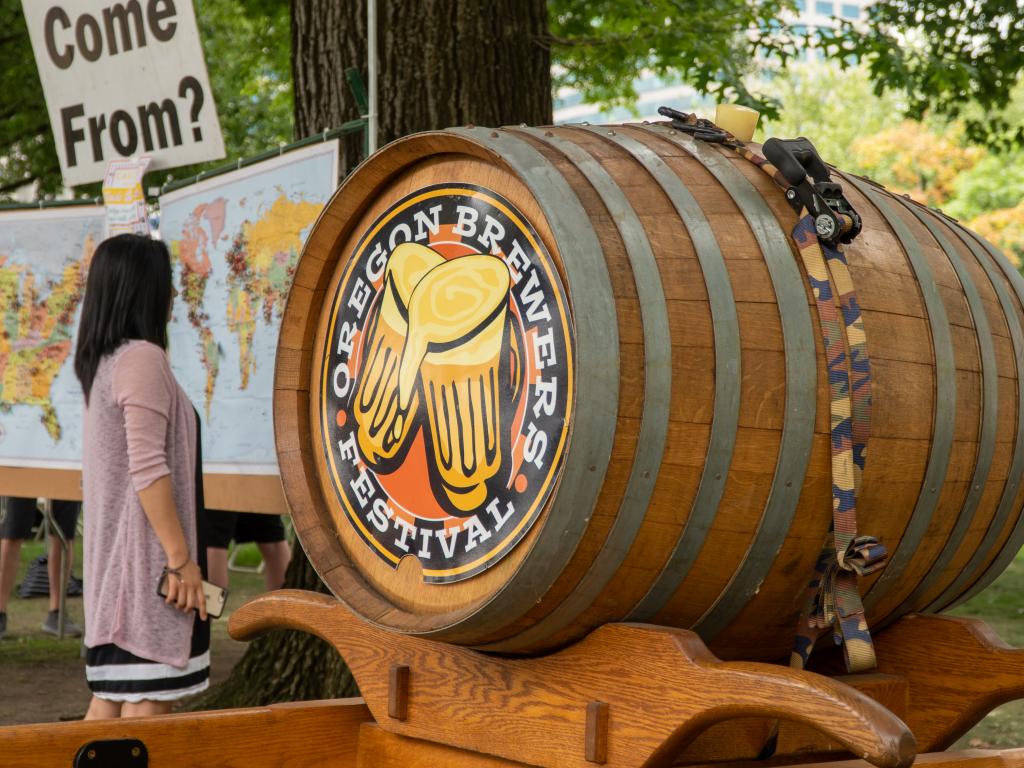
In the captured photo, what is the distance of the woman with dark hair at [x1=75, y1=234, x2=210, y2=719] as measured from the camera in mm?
3398

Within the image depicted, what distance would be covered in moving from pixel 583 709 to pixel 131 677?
1796mm

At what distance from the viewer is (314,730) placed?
8.10 feet

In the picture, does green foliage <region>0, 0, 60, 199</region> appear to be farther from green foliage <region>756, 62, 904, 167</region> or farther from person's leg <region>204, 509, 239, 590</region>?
green foliage <region>756, 62, 904, 167</region>

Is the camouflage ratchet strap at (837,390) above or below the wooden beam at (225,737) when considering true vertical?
above

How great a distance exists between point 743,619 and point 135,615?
6.21ft

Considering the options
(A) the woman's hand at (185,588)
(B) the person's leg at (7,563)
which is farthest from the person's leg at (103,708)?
(B) the person's leg at (7,563)

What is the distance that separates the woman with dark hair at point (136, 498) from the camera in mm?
3398

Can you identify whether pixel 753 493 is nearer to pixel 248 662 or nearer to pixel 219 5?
pixel 248 662

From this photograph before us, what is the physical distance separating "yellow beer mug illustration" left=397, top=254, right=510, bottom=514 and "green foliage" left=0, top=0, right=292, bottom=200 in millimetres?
7416

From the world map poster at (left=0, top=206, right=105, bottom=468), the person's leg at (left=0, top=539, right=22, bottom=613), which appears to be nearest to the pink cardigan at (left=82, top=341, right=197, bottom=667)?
the world map poster at (left=0, top=206, right=105, bottom=468)

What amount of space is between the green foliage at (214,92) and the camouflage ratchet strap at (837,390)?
7.54 metres

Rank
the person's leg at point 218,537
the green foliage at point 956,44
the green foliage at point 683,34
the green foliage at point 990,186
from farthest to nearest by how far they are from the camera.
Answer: the green foliage at point 990,186
the green foliage at point 956,44
the green foliage at point 683,34
the person's leg at point 218,537

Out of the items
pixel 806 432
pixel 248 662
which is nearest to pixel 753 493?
pixel 806 432

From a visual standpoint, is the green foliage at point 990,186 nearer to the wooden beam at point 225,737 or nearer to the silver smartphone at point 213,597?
the silver smartphone at point 213,597
